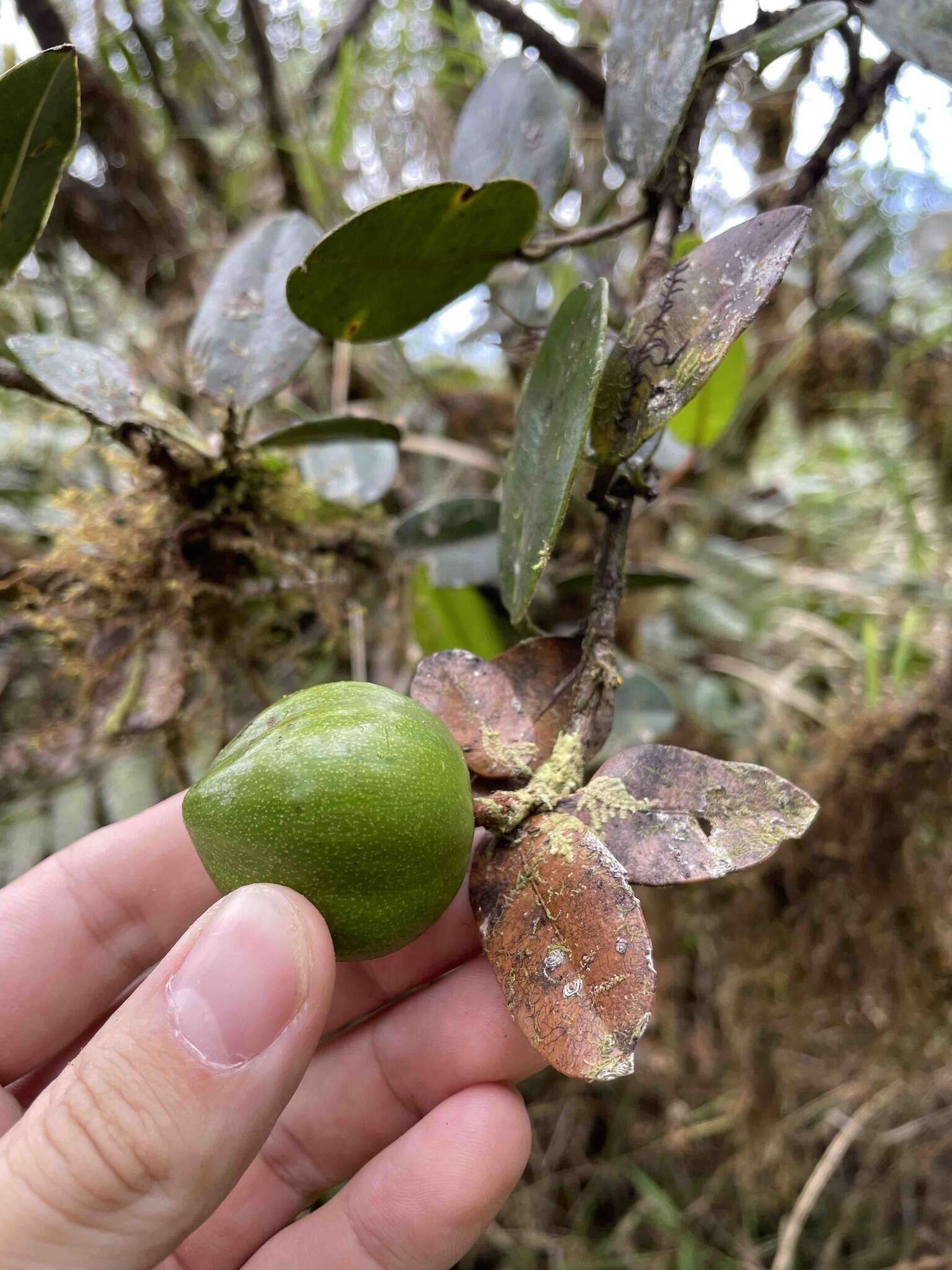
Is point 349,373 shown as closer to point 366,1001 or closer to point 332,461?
point 332,461

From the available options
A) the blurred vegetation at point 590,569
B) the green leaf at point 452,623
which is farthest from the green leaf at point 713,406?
the green leaf at point 452,623

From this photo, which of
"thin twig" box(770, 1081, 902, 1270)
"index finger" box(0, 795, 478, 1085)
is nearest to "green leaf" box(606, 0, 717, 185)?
"index finger" box(0, 795, 478, 1085)

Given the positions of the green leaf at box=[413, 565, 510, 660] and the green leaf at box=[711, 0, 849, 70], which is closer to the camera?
the green leaf at box=[711, 0, 849, 70]

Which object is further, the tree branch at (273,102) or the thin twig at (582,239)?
the tree branch at (273,102)

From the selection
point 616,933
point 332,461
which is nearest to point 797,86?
point 332,461

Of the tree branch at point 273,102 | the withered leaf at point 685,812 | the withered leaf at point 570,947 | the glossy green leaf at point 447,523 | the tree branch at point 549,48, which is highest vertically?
the tree branch at point 273,102

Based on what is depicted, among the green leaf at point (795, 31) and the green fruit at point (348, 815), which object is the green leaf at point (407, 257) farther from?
the green fruit at point (348, 815)

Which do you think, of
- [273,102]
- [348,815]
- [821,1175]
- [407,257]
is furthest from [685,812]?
[273,102]

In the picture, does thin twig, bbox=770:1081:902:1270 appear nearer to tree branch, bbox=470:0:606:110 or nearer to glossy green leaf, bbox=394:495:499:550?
glossy green leaf, bbox=394:495:499:550
